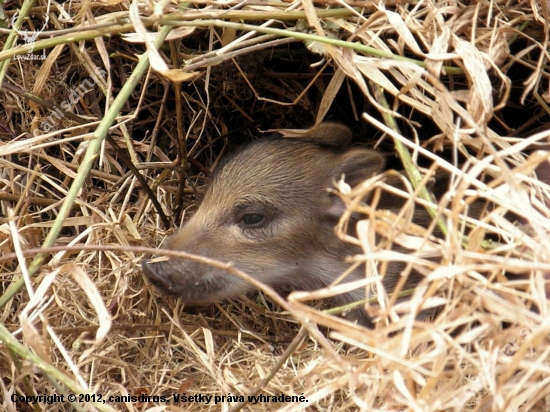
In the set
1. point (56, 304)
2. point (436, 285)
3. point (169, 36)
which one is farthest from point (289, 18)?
point (56, 304)

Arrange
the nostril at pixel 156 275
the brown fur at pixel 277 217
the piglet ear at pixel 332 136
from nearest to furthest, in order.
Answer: the nostril at pixel 156 275 → the brown fur at pixel 277 217 → the piglet ear at pixel 332 136

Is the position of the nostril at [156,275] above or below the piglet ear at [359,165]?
below

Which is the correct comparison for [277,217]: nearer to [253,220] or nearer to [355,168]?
[253,220]

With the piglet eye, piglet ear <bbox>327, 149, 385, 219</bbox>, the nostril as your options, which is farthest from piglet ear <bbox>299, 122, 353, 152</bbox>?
the nostril

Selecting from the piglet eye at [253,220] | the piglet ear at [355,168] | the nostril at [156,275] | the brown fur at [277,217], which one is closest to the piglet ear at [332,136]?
the brown fur at [277,217]

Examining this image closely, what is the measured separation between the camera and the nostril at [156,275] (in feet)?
10.4

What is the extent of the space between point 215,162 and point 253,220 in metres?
0.77

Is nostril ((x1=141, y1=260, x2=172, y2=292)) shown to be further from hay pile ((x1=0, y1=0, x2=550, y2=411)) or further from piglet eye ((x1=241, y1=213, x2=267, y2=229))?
piglet eye ((x1=241, y1=213, x2=267, y2=229))

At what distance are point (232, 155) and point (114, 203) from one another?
0.61 meters

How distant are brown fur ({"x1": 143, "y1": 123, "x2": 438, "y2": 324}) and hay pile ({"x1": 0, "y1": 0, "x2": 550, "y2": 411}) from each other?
225 mm

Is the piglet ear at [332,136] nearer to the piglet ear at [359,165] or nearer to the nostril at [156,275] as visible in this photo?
the piglet ear at [359,165]

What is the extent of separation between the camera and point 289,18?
9.38ft

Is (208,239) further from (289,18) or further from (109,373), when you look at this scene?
(289,18)

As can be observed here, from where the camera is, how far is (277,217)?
351 cm
